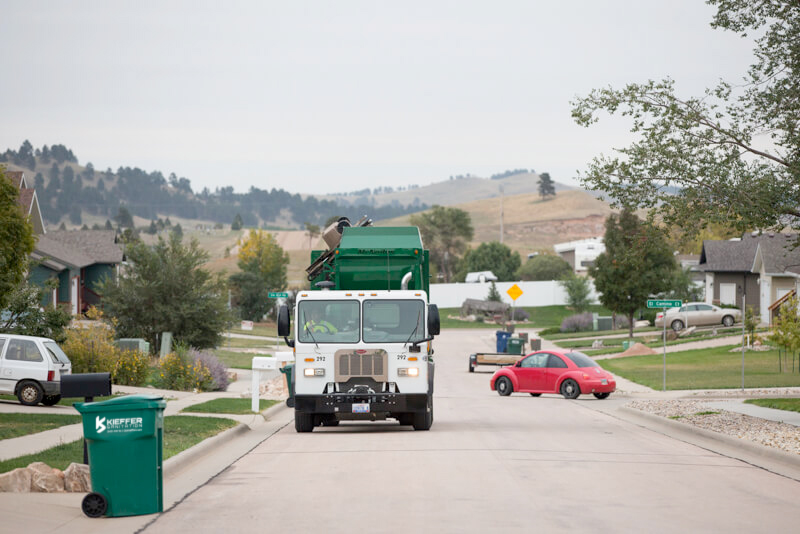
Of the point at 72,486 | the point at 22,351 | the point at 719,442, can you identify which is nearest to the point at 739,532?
the point at 72,486

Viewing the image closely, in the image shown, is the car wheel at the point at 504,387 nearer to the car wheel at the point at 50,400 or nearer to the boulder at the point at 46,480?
the car wheel at the point at 50,400

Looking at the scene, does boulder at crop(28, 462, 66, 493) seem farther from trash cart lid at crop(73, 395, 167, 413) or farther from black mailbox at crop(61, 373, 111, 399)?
trash cart lid at crop(73, 395, 167, 413)

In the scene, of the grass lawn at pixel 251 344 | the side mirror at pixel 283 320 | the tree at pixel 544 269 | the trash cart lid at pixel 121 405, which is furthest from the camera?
the tree at pixel 544 269

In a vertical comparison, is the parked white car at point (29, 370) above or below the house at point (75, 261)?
below

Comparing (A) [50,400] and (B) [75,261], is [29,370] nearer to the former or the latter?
(A) [50,400]

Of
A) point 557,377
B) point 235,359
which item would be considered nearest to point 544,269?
point 235,359

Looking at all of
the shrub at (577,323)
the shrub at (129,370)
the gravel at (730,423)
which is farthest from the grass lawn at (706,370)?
the shrub at (577,323)

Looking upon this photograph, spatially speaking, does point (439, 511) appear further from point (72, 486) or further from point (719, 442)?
point (719, 442)

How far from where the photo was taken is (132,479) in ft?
31.7

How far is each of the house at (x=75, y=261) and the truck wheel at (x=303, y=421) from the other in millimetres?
34431

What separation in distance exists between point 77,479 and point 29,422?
7.91 m

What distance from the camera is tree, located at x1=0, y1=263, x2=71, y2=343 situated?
27.6 m

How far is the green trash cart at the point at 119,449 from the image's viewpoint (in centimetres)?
953

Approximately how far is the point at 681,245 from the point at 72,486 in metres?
11.7
